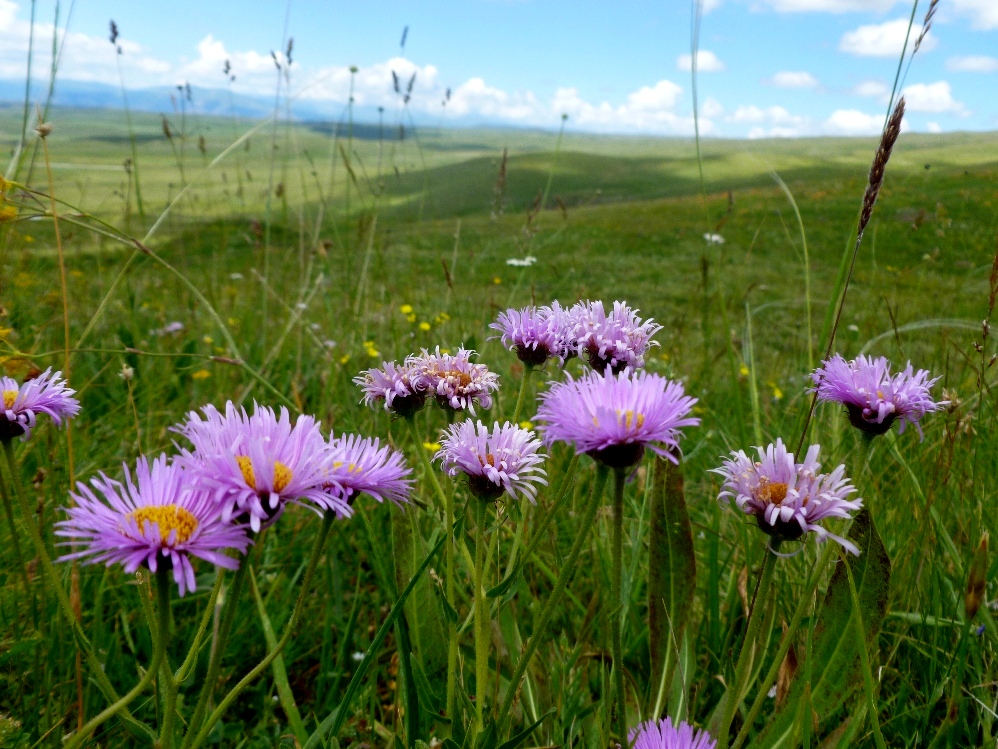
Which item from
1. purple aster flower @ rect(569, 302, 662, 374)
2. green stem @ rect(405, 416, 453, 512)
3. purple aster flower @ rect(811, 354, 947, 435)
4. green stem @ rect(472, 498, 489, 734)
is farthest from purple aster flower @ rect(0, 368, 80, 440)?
purple aster flower @ rect(811, 354, 947, 435)

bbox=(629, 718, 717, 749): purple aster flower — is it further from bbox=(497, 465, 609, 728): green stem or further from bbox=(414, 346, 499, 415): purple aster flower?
bbox=(414, 346, 499, 415): purple aster flower

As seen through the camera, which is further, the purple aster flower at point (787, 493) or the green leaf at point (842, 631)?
the green leaf at point (842, 631)

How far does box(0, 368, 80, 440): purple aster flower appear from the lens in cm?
108

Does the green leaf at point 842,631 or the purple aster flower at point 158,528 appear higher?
the purple aster flower at point 158,528

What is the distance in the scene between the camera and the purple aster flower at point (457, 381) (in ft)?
4.57

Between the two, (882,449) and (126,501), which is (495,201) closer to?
(882,449)

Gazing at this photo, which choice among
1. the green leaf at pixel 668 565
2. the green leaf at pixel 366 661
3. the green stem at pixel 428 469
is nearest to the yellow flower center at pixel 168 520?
the green leaf at pixel 366 661

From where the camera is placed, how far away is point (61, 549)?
1985 mm

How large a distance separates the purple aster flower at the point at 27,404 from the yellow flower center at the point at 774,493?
110 centimetres

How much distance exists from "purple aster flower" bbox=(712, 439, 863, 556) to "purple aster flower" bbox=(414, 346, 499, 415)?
0.49 meters

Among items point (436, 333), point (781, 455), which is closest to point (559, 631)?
point (781, 455)

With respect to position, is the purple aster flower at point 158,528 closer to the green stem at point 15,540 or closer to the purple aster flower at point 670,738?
the green stem at point 15,540

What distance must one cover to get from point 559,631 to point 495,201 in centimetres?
248

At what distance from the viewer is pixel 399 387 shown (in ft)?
4.54
